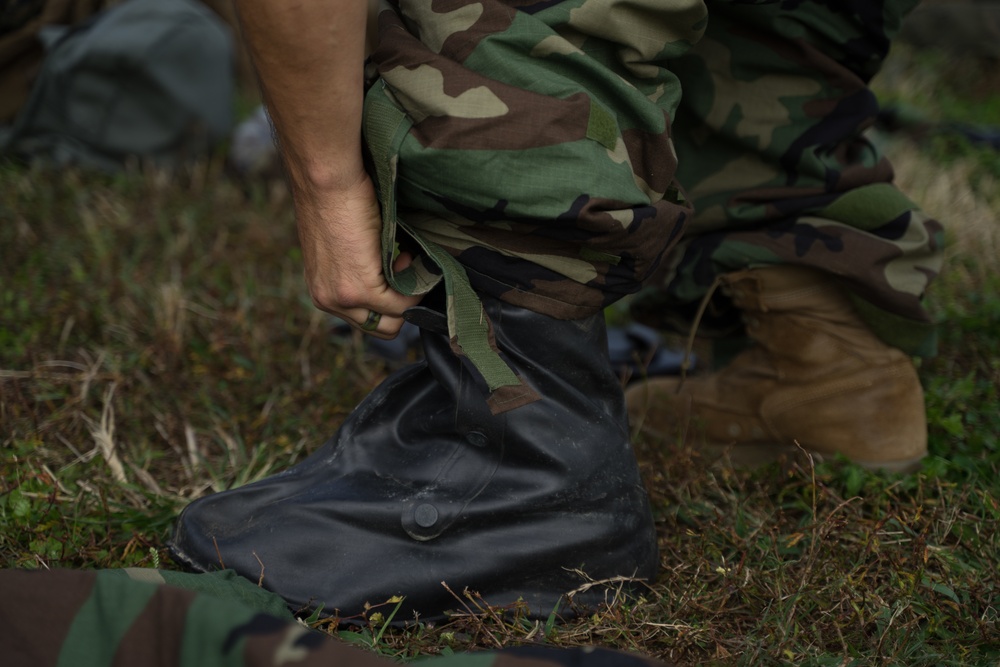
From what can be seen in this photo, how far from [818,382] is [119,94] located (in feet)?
9.01

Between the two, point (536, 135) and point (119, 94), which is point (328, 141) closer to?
point (536, 135)

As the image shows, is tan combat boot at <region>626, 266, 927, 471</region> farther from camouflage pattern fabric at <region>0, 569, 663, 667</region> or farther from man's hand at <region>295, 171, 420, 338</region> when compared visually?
camouflage pattern fabric at <region>0, 569, 663, 667</region>

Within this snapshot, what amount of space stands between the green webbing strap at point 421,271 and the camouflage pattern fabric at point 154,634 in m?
0.43

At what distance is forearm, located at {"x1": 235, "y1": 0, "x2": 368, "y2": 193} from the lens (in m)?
1.18

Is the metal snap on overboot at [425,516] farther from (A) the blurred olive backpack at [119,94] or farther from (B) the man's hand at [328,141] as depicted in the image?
(A) the blurred olive backpack at [119,94]

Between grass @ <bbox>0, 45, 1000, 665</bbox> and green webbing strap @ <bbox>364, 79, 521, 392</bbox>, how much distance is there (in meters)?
0.39

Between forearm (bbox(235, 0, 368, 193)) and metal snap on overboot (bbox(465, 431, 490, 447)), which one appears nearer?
forearm (bbox(235, 0, 368, 193))

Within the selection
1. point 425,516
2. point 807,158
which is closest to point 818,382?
point 807,158

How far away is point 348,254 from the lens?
54.9 inches

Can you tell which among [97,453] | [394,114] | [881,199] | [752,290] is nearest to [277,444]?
[97,453]

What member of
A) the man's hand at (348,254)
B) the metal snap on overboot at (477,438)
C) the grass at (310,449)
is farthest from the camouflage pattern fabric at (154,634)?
the man's hand at (348,254)

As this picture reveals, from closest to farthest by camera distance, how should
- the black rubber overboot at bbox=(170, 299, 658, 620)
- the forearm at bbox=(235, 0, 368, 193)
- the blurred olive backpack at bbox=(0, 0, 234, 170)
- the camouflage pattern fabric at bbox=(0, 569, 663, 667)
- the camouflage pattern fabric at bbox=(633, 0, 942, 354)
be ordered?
1. the camouflage pattern fabric at bbox=(0, 569, 663, 667)
2. the forearm at bbox=(235, 0, 368, 193)
3. the black rubber overboot at bbox=(170, 299, 658, 620)
4. the camouflage pattern fabric at bbox=(633, 0, 942, 354)
5. the blurred olive backpack at bbox=(0, 0, 234, 170)

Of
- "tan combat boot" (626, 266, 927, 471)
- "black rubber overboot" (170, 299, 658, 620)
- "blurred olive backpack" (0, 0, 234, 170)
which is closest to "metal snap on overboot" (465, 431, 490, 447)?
"black rubber overboot" (170, 299, 658, 620)

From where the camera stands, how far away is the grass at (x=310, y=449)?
4.50 feet
